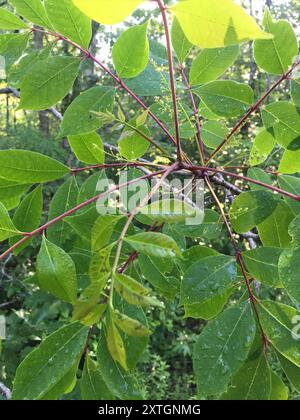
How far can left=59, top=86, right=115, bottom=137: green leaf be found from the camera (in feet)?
2.16

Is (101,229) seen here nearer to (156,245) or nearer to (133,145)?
(156,245)

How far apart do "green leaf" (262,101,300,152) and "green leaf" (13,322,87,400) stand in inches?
14.1

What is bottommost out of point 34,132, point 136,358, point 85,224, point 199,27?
point 34,132

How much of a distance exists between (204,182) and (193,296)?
24 centimetres

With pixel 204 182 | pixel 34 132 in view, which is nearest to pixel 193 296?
pixel 204 182

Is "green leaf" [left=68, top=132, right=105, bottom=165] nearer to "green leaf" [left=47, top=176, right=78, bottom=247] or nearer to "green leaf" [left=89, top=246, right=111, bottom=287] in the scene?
"green leaf" [left=47, top=176, right=78, bottom=247]

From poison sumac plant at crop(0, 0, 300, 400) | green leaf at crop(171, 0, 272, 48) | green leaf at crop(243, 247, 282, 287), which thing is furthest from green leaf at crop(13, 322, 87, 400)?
green leaf at crop(171, 0, 272, 48)

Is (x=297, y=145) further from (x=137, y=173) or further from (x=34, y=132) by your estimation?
(x=34, y=132)

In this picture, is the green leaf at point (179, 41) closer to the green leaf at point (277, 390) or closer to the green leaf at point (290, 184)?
the green leaf at point (290, 184)

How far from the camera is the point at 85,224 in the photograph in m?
0.61

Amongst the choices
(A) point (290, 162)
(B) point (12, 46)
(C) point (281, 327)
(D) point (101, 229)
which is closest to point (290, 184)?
(A) point (290, 162)

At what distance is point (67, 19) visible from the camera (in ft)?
2.15
